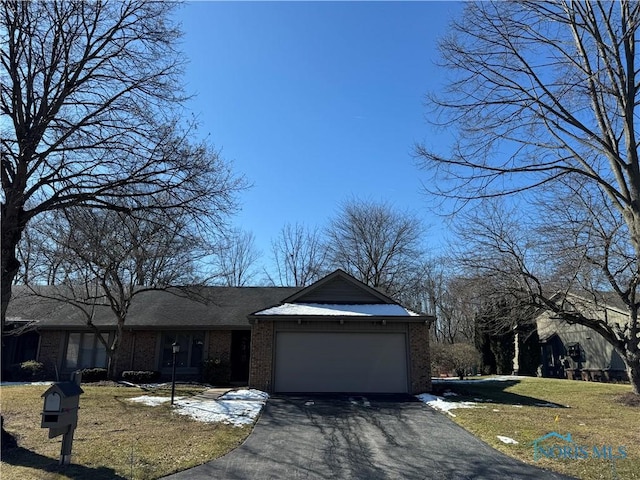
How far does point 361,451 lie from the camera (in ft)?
24.9

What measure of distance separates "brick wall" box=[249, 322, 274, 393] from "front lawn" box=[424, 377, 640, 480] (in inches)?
220

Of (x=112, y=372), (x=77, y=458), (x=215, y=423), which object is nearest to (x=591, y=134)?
(x=215, y=423)

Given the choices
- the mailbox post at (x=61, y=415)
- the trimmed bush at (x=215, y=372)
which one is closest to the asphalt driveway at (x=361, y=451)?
the mailbox post at (x=61, y=415)

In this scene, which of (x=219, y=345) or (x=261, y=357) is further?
(x=219, y=345)

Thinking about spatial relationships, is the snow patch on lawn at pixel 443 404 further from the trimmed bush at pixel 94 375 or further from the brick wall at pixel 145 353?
the trimmed bush at pixel 94 375

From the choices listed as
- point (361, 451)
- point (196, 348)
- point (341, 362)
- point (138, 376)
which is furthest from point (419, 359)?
point (138, 376)

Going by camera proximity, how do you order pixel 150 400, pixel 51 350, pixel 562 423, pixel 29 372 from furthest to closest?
pixel 51 350 → pixel 29 372 → pixel 150 400 → pixel 562 423

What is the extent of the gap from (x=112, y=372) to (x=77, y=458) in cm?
1197

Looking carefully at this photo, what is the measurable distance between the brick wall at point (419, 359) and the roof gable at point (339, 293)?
1.88 metres

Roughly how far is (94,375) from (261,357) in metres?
8.07

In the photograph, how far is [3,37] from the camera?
9.16 m

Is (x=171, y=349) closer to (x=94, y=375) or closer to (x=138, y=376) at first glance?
(x=138, y=376)

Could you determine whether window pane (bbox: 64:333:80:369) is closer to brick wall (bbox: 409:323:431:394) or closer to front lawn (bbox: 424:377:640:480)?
brick wall (bbox: 409:323:431:394)

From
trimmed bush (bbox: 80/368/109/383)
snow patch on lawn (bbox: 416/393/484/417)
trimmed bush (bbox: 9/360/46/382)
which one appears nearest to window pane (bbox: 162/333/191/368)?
trimmed bush (bbox: 80/368/109/383)
